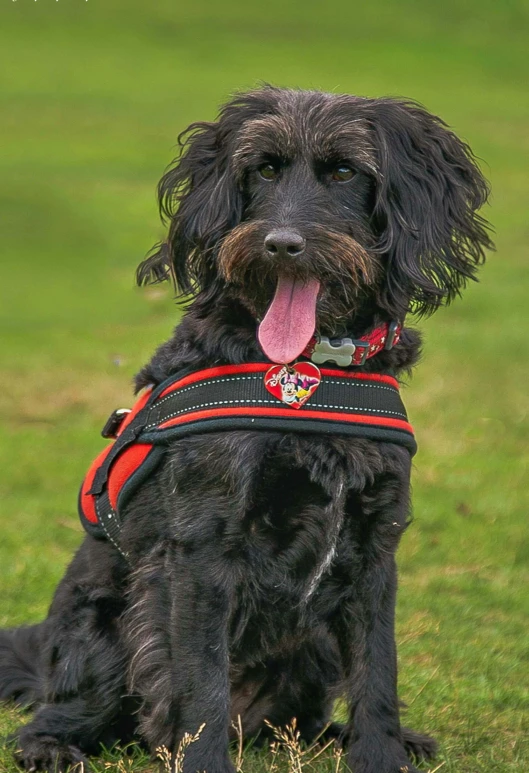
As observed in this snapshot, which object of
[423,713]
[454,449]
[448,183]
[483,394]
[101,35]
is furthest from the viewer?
[101,35]

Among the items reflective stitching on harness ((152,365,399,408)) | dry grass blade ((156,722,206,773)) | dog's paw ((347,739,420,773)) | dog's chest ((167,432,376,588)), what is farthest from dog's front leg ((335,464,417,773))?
dry grass blade ((156,722,206,773))

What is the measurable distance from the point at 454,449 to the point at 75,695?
5842 mm

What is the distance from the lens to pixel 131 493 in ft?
14.2

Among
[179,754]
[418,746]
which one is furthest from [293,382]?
[418,746]

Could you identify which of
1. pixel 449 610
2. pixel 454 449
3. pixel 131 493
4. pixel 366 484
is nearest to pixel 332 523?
pixel 366 484

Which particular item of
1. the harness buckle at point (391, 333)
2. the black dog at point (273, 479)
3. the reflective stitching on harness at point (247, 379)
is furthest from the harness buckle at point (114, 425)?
the harness buckle at point (391, 333)

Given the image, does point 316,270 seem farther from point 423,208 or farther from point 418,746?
point 418,746

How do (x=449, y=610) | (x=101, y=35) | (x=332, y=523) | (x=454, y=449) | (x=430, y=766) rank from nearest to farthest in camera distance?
1. (x=332, y=523)
2. (x=430, y=766)
3. (x=449, y=610)
4. (x=454, y=449)
5. (x=101, y=35)

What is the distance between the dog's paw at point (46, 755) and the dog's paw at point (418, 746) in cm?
117

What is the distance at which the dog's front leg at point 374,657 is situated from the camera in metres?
4.07

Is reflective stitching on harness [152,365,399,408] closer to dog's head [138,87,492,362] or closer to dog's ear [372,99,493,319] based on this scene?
dog's head [138,87,492,362]

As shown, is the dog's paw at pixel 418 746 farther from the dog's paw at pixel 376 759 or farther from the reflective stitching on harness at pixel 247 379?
the reflective stitching on harness at pixel 247 379

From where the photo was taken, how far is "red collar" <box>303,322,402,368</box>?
4.09 m

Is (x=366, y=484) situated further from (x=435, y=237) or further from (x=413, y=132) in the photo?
(x=413, y=132)
